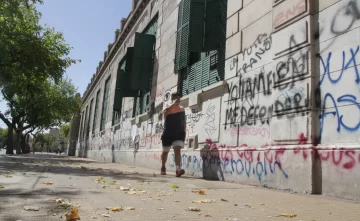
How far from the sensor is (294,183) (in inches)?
171

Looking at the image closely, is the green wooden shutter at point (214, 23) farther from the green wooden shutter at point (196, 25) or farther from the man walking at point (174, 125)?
the man walking at point (174, 125)

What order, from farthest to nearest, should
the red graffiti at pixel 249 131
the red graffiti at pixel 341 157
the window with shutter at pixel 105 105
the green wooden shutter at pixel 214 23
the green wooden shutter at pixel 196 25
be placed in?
the window with shutter at pixel 105 105 → the green wooden shutter at pixel 196 25 → the green wooden shutter at pixel 214 23 → the red graffiti at pixel 249 131 → the red graffiti at pixel 341 157

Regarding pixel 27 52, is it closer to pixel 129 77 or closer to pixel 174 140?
pixel 129 77

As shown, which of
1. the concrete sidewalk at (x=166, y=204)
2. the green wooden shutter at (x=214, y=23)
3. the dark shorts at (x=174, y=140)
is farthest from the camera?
the green wooden shutter at (x=214, y=23)

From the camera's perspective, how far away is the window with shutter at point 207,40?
758 centimetres

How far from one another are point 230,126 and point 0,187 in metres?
4.05

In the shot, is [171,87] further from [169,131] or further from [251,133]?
[251,133]

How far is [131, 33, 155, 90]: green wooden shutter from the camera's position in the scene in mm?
12258

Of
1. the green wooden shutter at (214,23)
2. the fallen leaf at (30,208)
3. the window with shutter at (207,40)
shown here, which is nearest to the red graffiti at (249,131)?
the window with shutter at (207,40)

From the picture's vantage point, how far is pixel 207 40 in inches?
309

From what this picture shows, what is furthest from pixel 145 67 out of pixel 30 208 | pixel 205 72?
pixel 30 208

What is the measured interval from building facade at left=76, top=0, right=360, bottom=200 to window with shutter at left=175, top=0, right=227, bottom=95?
0.03 metres

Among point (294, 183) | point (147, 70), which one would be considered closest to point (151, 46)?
point (147, 70)

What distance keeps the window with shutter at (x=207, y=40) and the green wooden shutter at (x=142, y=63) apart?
3952 millimetres
